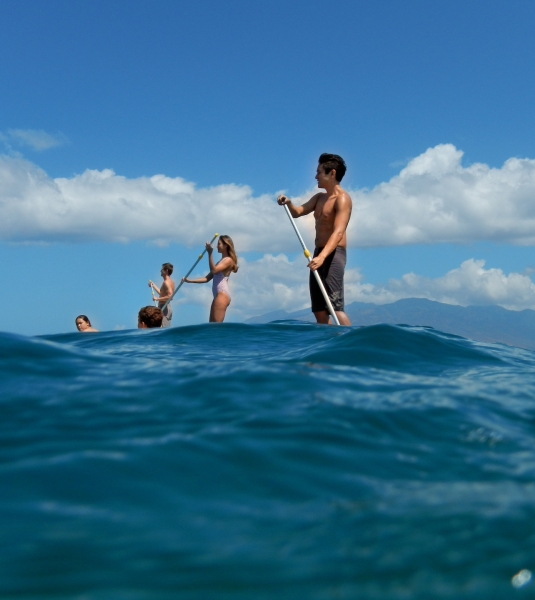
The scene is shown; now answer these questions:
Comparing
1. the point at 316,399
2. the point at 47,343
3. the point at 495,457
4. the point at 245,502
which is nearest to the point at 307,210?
the point at 47,343

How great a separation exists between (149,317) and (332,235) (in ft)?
9.22

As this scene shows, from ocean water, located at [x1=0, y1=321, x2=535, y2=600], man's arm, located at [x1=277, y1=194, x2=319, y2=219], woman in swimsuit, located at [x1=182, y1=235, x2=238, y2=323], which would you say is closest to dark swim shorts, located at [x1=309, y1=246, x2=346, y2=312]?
man's arm, located at [x1=277, y1=194, x2=319, y2=219]

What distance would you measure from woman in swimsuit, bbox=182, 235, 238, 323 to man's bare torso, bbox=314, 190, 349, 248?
272 centimetres

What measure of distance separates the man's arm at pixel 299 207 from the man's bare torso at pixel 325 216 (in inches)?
4.5

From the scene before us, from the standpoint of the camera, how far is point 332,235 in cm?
806

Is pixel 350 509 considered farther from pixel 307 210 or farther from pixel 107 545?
pixel 307 210

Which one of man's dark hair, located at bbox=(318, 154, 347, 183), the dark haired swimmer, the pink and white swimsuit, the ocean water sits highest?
man's dark hair, located at bbox=(318, 154, 347, 183)

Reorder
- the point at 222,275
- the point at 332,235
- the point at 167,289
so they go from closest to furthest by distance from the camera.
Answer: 1. the point at 332,235
2. the point at 222,275
3. the point at 167,289

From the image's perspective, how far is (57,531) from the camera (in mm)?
2031

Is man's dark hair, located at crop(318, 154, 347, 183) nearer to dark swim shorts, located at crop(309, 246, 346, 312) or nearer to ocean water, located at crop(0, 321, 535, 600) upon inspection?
dark swim shorts, located at crop(309, 246, 346, 312)

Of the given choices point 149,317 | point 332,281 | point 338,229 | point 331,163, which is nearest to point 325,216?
point 338,229

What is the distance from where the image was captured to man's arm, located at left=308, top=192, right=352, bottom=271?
26.0 ft

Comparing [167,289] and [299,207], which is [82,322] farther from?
[299,207]

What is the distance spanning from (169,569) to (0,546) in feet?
1.86
